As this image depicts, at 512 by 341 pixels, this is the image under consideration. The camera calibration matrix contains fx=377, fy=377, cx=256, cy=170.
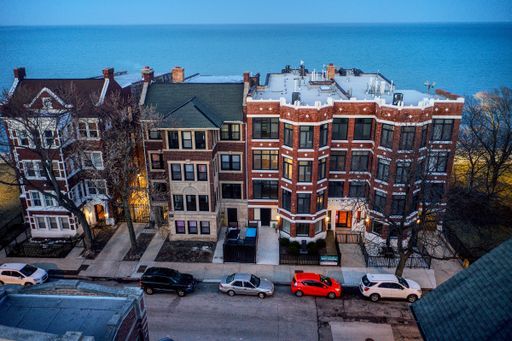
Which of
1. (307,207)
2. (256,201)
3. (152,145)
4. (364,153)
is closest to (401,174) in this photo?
(364,153)

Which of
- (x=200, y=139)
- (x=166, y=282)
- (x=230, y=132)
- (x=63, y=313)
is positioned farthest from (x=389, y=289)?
(x=63, y=313)

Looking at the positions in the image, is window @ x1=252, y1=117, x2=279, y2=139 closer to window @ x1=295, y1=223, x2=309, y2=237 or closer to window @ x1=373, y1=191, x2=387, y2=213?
window @ x1=295, y1=223, x2=309, y2=237

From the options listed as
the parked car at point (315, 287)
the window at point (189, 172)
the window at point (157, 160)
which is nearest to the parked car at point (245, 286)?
the parked car at point (315, 287)

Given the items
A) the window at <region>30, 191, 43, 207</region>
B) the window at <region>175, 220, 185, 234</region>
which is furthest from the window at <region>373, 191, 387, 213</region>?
the window at <region>30, 191, 43, 207</region>

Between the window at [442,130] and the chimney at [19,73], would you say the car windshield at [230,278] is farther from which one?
the chimney at [19,73]

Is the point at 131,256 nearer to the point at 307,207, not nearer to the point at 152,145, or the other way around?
the point at 152,145
